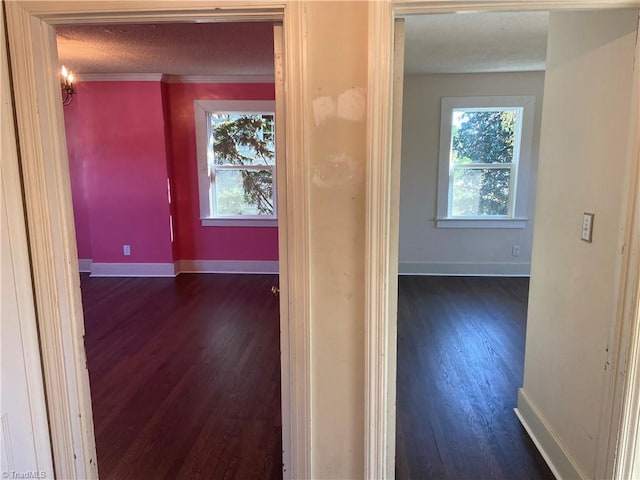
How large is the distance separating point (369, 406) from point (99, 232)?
15.2ft

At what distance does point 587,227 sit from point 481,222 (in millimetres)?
3495

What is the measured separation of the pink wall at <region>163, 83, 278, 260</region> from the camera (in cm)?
481

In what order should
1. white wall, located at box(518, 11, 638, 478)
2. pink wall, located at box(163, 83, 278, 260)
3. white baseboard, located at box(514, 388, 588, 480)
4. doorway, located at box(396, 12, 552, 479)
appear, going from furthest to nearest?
pink wall, located at box(163, 83, 278, 260) < doorway, located at box(396, 12, 552, 479) < white baseboard, located at box(514, 388, 588, 480) < white wall, located at box(518, 11, 638, 478)

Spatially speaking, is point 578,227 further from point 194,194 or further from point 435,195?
point 194,194

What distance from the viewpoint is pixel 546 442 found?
6.44ft

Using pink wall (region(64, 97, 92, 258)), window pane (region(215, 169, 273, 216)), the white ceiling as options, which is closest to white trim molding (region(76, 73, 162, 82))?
the white ceiling

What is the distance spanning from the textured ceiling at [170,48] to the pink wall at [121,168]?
33cm

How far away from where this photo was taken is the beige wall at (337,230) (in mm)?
1283

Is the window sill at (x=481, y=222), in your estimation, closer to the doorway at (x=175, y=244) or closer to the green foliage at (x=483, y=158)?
the green foliage at (x=483, y=158)

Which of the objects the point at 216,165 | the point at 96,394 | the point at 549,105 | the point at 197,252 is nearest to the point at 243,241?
the point at 197,252

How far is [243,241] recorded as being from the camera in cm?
515

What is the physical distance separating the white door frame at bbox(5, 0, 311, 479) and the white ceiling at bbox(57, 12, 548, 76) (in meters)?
1.63

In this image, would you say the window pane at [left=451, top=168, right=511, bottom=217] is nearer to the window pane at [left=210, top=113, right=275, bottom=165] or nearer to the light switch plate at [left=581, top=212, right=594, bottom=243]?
the window pane at [left=210, top=113, right=275, bottom=165]

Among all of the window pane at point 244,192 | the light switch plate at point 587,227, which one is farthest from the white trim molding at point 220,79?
the light switch plate at point 587,227
